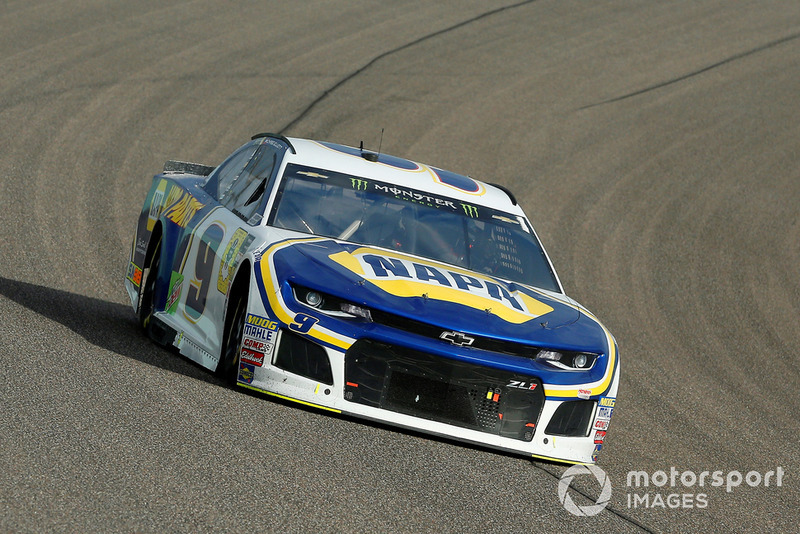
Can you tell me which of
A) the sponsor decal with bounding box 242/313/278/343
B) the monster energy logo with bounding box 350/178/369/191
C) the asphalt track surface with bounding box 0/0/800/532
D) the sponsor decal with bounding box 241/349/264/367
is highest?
the monster energy logo with bounding box 350/178/369/191

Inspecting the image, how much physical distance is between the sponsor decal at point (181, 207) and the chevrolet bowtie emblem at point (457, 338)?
2.45 metres

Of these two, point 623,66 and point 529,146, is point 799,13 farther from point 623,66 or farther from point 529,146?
point 529,146

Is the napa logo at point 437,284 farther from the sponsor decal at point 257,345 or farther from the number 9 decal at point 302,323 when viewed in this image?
the sponsor decal at point 257,345

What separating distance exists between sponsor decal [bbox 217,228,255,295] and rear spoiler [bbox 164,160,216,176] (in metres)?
2.05

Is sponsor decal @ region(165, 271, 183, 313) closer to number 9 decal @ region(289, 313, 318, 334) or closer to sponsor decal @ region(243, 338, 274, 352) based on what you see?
sponsor decal @ region(243, 338, 274, 352)

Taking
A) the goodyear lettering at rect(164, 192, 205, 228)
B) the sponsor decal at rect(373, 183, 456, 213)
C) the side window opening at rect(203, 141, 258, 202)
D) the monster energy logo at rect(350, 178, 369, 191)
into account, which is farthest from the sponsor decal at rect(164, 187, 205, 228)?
the sponsor decal at rect(373, 183, 456, 213)

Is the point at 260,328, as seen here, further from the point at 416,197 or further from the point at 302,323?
the point at 416,197

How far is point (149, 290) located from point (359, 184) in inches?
71.2

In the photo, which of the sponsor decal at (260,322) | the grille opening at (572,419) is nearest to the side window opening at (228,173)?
the sponsor decal at (260,322)

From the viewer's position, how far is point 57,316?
7.16 meters

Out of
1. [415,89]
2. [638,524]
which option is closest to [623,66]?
[415,89]

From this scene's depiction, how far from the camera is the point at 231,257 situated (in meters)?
6.17

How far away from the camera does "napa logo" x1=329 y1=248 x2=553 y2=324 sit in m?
5.65

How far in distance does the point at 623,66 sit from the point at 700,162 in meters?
4.66
